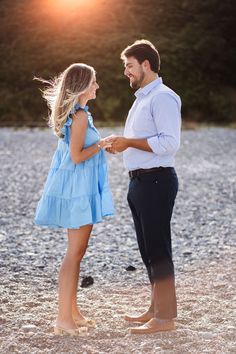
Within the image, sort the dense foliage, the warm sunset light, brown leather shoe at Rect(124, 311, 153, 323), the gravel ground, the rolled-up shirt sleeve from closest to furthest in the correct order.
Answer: the rolled-up shirt sleeve < the gravel ground < brown leather shoe at Rect(124, 311, 153, 323) < the dense foliage < the warm sunset light

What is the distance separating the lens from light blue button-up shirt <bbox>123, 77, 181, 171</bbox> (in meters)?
4.90

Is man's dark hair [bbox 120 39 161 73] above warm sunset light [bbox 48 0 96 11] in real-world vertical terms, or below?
below

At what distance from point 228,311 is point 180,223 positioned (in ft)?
16.0

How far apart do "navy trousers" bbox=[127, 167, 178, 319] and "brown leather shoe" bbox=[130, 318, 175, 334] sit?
38mm

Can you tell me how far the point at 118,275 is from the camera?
7426 millimetres

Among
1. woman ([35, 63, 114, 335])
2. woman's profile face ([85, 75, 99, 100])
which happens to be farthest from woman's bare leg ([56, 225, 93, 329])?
woman's profile face ([85, 75, 99, 100])

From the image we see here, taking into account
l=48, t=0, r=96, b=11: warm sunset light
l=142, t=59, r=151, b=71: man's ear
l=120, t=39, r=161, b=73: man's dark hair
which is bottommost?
l=142, t=59, r=151, b=71: man's ear

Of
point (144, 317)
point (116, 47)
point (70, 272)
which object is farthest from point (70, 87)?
point (116, 47)

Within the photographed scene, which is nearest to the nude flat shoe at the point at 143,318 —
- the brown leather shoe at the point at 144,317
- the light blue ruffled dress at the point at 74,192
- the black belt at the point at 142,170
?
the brown leather shoe at the point at 144,317

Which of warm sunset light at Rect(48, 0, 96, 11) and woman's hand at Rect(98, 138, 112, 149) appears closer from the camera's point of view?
woman's hand at Rect(98, 138, 112, 149)

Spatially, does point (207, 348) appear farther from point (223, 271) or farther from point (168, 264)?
point (223, 271)

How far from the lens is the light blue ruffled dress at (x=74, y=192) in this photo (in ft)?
16.3

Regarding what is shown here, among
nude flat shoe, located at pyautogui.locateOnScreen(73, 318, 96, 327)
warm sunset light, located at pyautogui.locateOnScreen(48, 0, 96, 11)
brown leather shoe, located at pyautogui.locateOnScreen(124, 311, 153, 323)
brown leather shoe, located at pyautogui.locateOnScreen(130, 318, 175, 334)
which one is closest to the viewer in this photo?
brown leather shoe, located at pyautogui.locateOnScreen(130, 318, 175, 334)

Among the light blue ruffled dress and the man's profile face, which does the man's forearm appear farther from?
the man's profile face
